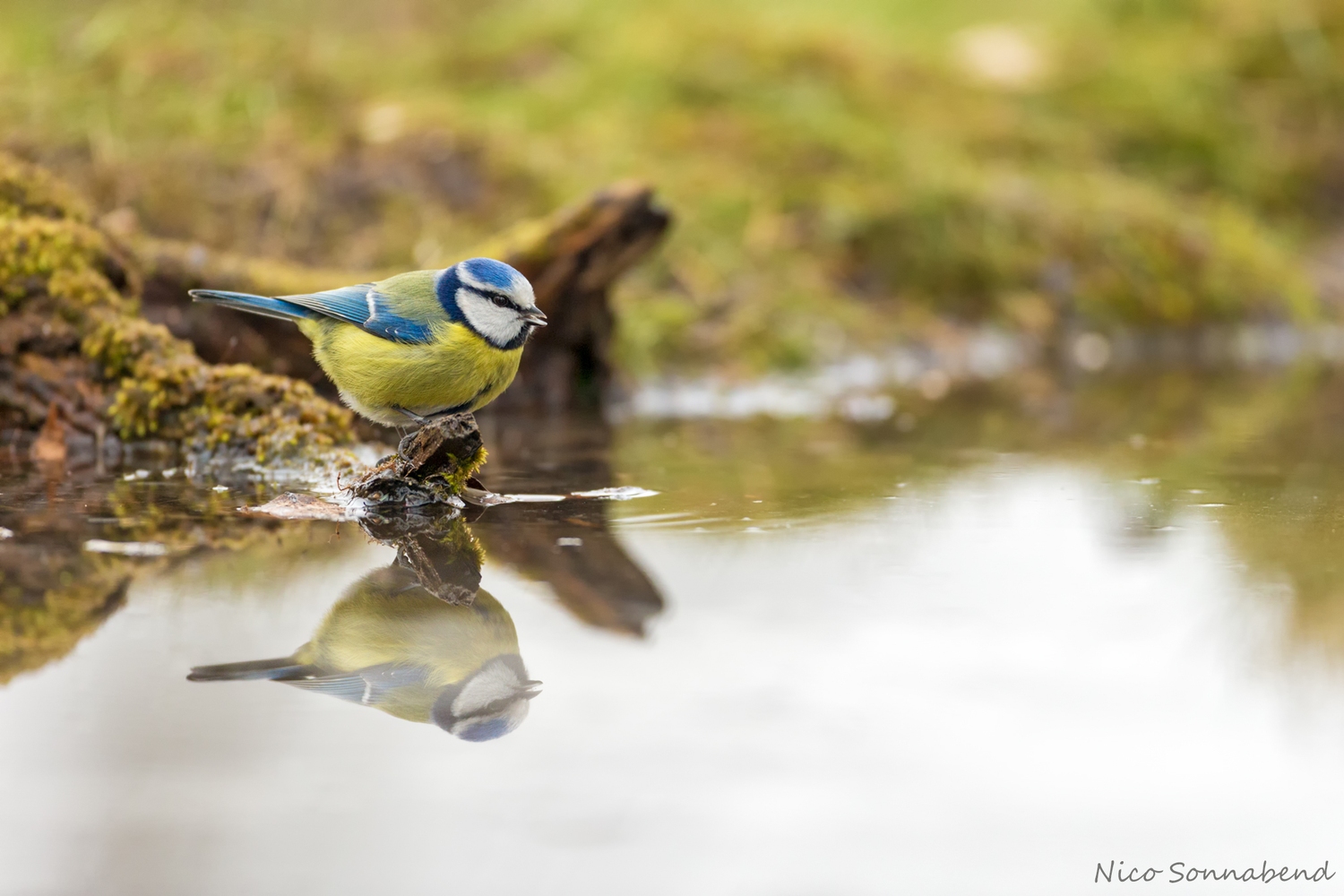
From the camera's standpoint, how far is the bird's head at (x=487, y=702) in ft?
7.08

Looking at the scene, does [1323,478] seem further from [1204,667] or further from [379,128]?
[379,128]

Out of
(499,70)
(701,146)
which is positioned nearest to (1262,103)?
(701,146)

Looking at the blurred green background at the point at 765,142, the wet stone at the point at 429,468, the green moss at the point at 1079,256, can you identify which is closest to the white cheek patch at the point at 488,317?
the wet stone at the point at 429,468

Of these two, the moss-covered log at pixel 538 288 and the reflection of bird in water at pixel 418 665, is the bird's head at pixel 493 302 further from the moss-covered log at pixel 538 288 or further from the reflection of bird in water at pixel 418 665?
the moss-covered log at pixel 538 288

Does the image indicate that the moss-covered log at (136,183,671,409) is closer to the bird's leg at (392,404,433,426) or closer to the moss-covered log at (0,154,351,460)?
the moss-covered log at (0,154,351,460)

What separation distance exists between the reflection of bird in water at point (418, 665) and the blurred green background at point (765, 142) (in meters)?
4.56

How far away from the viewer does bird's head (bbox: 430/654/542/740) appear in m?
A: 2.16

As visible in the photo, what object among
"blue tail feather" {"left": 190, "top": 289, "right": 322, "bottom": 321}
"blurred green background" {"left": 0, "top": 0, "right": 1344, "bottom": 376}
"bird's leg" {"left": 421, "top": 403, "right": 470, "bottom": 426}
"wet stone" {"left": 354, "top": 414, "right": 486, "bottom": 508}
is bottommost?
"wet stone" {"left": 354, "top": 414, "right": 486, "bottom": 508}

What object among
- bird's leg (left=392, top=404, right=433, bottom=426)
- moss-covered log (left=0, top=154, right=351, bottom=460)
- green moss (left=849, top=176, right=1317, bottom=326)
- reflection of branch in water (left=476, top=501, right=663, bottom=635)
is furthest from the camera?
green moss (left=849, top=176, right=1317, bottom=326)

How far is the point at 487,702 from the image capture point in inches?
89.4

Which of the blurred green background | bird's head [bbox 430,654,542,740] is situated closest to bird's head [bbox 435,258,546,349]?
bird's head [bbox 430,654,542,740]

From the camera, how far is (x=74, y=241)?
4.79 metres

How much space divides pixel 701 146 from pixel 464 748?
891 cm

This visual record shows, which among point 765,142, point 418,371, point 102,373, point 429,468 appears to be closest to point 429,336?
point 418,371
